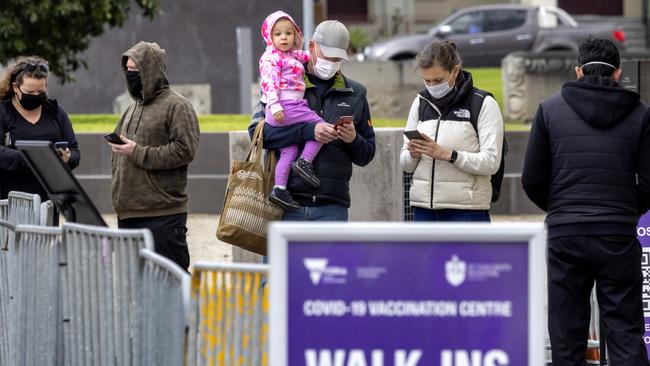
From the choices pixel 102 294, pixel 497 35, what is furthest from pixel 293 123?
pixel 497 35

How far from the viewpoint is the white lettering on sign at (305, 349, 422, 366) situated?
4.14 metres

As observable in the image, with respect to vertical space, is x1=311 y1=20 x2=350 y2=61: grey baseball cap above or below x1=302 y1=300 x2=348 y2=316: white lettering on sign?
above

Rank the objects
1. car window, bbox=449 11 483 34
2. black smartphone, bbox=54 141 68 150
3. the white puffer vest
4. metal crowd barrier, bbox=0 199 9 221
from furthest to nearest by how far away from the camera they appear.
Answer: car window, bbox=449 11 483 34 < black smartphone, bbox=54 141 68 150 < metal crowd barrier, bbox=0 199 9 221 < the white puffer vest

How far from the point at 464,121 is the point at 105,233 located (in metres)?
2.33

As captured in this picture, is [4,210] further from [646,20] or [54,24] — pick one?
[646,20]

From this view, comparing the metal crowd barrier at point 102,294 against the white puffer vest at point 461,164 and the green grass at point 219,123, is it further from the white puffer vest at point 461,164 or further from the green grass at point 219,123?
the green grass at point 219,123

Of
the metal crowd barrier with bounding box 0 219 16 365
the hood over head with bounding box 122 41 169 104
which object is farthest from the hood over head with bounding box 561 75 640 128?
the metal crowd barrier with bounding box 0 219 16 365

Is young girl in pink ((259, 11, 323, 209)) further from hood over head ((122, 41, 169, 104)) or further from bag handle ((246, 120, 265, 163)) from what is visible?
hood over head ((122, 41, 169, 104))

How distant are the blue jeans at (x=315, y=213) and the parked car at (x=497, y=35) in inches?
729

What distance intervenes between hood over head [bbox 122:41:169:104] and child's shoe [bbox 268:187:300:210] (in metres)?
0.91

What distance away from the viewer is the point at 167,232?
7.27 m

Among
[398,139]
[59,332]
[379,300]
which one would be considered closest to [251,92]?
[398,139]

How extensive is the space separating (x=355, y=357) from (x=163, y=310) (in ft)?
3.16

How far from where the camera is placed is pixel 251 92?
2047cm
